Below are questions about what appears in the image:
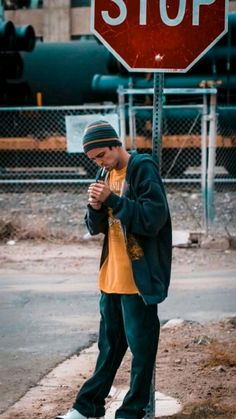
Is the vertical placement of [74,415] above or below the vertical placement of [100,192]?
below

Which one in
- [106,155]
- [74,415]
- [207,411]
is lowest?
[207,411]

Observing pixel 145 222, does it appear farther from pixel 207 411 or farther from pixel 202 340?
pixel 202 340

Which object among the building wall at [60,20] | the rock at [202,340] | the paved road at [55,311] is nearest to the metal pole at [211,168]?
the paved road at [55,311]

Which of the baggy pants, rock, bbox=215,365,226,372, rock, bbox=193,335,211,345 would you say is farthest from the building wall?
the baggy pants

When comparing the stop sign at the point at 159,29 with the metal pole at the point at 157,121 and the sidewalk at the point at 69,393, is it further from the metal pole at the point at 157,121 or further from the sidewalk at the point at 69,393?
the sidewalk at the point at 69,393

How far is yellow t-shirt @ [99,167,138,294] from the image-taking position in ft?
15.3

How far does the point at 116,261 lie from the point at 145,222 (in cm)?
37

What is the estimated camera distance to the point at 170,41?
4.59 m

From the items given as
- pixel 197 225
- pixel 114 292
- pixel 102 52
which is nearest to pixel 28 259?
pixel 197 225

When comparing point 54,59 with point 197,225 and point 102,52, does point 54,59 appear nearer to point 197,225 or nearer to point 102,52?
point 102,52

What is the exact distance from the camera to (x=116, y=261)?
473 centimetres

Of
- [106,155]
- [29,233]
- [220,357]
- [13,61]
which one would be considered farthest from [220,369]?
[13,61]

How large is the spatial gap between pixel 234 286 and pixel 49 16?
95.2ft

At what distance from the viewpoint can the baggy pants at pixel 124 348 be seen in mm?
4645
